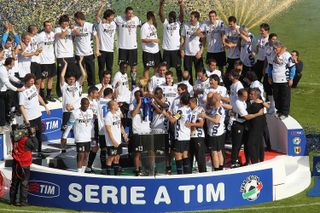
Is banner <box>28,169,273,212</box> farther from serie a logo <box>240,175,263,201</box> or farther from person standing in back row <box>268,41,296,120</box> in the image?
person standing in back row <box>268,41,296,120</box>

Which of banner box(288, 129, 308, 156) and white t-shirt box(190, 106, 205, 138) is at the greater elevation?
white t-shirt box(190, 106, 205, 138)

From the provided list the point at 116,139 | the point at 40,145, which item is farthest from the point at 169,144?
the point at 40,145

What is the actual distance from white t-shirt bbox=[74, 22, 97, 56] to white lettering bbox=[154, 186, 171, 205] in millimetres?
6981

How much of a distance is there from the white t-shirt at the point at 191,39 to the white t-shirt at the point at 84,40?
2346 mm

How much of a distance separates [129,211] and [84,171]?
1.99 meters

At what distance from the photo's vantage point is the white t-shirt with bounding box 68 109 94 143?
75.4 ft

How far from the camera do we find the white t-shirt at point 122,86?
2589 centimetres

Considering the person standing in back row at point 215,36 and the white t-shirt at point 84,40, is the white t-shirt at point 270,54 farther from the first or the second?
the white t-shirt at point 84,40

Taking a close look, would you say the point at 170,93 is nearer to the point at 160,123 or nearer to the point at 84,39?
the point at 160,123

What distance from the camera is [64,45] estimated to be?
90.0ft

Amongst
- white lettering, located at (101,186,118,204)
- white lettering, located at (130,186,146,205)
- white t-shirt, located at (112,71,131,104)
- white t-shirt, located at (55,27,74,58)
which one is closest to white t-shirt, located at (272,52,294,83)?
white t-shirt, located at (112,71,131,104)

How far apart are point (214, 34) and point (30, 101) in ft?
18.7

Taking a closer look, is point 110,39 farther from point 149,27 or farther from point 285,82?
point 285,82

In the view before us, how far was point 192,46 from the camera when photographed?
27859 millimetres
